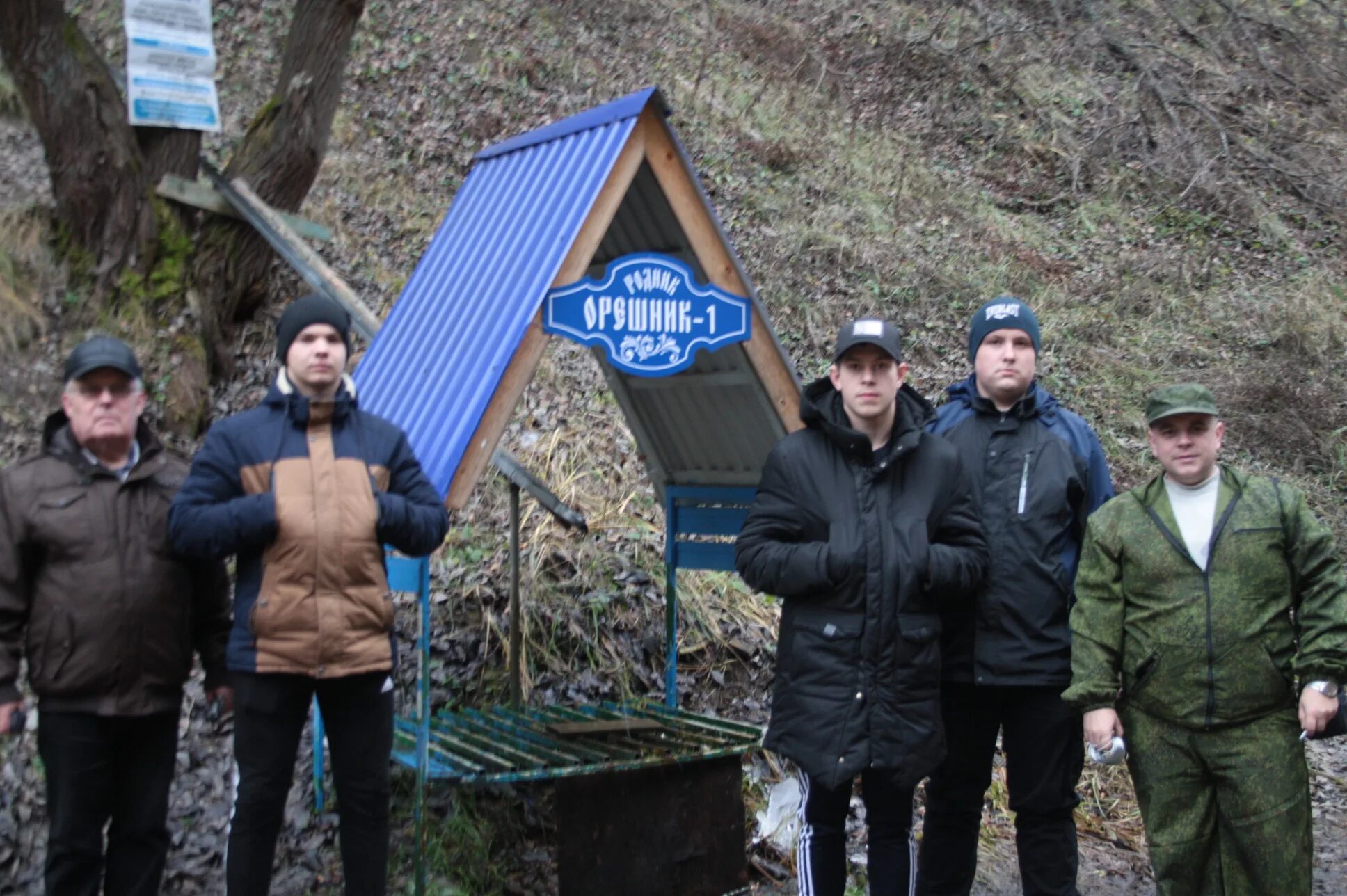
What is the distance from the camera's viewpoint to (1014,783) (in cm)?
383

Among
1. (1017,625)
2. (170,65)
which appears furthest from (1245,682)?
(170,65)

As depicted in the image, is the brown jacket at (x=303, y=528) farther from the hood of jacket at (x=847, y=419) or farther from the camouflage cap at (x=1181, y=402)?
the camouflage cap at (x=1181, y=402)

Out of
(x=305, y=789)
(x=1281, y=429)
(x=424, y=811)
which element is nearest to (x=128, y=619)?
(x=424, y=811)

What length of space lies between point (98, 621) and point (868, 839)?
91.3 inches

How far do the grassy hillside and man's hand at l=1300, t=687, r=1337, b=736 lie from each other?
2.49 meters

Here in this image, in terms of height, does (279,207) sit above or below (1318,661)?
above

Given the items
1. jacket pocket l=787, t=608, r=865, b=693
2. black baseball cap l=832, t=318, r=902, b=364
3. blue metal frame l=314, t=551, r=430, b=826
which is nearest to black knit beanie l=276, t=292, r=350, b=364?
blue metal frame l=314, t=551, r=430, b=826

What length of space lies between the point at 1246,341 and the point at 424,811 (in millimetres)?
9196

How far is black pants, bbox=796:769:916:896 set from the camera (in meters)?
3.65

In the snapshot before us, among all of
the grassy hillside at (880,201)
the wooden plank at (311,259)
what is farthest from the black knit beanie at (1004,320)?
the wooden plank at (311,259)

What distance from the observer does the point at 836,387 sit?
12.7 feet

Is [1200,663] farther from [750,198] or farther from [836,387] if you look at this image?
[750,198]

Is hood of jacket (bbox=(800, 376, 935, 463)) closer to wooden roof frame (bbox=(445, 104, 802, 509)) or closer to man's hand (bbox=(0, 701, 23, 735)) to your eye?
wooden roof frame (bbox=(445, 104, 802, 509))

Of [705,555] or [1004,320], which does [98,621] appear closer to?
[705,555]
